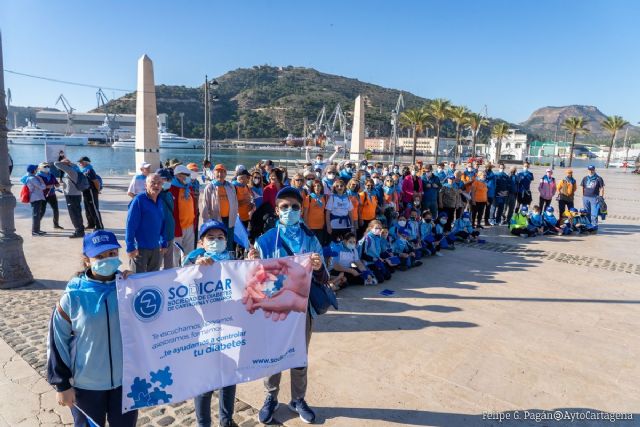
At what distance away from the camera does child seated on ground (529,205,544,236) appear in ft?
40.7

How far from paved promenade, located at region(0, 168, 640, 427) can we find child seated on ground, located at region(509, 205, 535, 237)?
3.48m

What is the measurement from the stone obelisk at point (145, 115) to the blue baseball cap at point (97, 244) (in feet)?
48.6

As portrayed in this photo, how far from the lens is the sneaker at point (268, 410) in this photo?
347cm

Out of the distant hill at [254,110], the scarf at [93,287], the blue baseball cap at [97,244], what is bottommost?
the scarf at [93,287]

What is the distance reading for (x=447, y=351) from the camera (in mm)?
4848

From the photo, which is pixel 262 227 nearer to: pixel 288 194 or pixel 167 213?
pixel 167 213

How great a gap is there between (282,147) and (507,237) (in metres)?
130

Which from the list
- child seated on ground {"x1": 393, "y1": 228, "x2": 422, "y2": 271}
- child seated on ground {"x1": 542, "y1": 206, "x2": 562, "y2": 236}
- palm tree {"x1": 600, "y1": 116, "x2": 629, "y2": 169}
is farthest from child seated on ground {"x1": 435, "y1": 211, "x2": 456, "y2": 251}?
palm tree {"x1": 600, "y1": 116, "x2": 629, "y2": 169}

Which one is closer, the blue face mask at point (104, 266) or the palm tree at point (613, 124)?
the blue face mask at point (104, 266)

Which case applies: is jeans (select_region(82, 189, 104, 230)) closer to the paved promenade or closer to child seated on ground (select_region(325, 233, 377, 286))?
the paved promenade

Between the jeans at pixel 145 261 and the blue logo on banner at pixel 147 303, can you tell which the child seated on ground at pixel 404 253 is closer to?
the jeans at pixel 145 261

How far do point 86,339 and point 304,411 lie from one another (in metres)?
1.92

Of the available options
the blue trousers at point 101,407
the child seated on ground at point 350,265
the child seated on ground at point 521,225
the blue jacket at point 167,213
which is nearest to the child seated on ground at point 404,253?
the child seated on ground at point 350,265

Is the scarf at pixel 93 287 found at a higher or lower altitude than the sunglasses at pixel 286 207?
lower
